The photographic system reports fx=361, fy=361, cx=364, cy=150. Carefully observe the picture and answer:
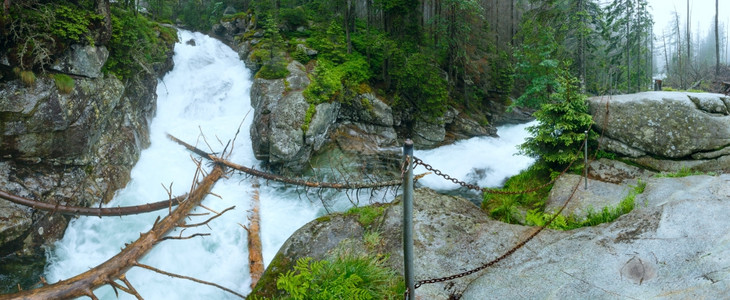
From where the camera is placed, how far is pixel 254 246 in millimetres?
9602

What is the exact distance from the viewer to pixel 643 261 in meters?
4.49

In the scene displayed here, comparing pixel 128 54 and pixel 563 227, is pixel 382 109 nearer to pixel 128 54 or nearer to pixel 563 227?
pixel 128 54

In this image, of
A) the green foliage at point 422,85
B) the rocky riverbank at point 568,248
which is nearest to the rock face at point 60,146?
the rocky riverbank at point 568,248

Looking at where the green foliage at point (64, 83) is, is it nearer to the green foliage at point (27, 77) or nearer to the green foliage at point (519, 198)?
the green foliage at point (27, 77)

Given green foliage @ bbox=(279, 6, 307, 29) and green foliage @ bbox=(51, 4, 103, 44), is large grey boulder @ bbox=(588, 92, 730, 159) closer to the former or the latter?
green foliage @ bbox=(51, 4, 103, 44)

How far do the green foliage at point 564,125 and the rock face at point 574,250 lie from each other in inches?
95.1

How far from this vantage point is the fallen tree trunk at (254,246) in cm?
877

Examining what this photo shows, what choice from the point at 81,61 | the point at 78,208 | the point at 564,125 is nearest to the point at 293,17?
the point at 81,61

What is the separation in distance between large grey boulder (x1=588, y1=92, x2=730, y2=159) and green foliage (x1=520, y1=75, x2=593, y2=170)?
33.8 inches

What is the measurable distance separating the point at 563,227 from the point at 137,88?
15096 millimetres

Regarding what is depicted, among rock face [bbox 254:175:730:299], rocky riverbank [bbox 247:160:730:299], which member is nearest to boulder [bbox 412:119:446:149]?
rocky riverbank [bbox 247:160:730:299]

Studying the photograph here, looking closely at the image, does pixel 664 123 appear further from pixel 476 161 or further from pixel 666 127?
pixel 476 161

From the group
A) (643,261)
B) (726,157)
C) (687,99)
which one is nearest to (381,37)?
(687,99)

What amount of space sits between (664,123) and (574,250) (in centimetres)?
695
